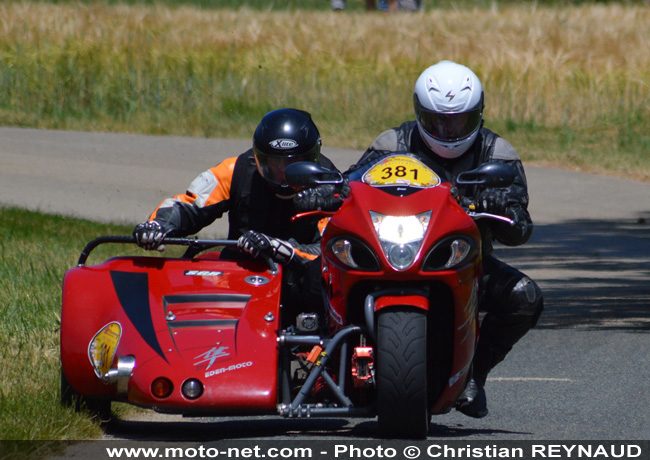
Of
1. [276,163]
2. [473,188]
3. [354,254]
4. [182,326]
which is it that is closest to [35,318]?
[276,163]

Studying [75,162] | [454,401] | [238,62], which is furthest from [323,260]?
[238,62]

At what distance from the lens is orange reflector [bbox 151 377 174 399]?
19.6 ft

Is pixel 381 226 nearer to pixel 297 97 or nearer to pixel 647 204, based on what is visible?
pixel 647 204

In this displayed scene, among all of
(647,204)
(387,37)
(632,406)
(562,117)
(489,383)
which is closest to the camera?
(632,406)

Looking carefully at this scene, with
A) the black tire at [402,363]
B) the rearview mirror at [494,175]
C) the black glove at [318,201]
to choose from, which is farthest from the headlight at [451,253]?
the black glove at [318,201]

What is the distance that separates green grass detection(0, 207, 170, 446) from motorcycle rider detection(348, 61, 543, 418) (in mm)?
1875

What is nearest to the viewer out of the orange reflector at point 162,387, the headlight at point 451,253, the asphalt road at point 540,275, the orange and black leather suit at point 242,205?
the headlight at point 451,253

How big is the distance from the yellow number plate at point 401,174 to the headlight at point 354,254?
335 mm

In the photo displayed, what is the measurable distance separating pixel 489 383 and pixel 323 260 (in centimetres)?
233

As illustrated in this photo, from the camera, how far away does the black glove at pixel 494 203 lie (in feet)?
20.8

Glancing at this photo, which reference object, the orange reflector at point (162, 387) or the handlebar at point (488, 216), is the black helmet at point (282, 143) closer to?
the handlebar at point (488, 216)

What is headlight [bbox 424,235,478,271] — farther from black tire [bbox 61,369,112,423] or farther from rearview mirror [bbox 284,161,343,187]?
black tire [bbox 61,369,112,423]

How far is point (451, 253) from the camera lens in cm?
593

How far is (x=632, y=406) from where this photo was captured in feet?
24.0
